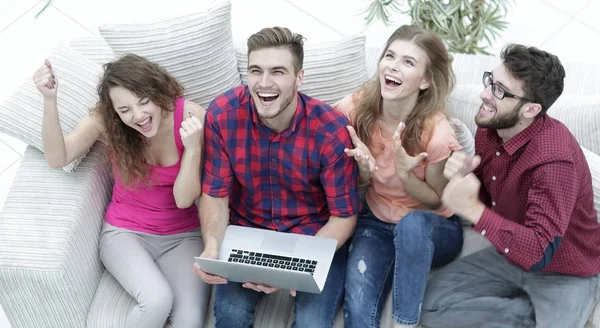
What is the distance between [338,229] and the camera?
8.24 feet

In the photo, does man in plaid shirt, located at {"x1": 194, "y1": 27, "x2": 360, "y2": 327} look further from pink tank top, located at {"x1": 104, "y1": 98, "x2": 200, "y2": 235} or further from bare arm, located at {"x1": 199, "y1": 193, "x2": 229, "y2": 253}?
pink tank top, located at {"x1": 104, "y1": 98, "x2": 200, "y2": 235}

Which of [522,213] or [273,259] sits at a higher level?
[522,213]

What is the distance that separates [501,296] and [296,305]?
63cm

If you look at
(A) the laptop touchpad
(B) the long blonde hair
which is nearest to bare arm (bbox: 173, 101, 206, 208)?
(A) the laptop touchpad

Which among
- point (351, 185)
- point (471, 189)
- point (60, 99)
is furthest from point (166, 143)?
point (471, 189)

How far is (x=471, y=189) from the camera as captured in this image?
2.23 meters

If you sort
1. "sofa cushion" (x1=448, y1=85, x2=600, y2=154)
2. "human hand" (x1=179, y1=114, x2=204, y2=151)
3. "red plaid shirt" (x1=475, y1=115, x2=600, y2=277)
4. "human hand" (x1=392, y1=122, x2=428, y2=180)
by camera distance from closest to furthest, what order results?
1. "red plaid shirt" (x1=475, y1=115, x2=600, y2=277)
2. "human hand" (x1=392, y1=122, x2=428, y2=180)
3. "human hand" (x1=179, y1=114, x2=204, y2=151)
4. "sofa cushion" (x1=448, y1=85, x2=600, y2=154)

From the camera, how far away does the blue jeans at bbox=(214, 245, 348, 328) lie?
2414 millimetres

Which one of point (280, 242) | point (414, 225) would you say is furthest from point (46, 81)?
point (414, 225)

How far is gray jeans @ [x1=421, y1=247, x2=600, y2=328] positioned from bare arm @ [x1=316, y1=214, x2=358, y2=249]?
306 millimetres

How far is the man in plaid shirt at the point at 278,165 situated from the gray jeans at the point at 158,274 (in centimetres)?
9

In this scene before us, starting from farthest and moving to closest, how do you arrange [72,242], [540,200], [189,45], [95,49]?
1. [95,49]
2. [189,45]
3. [72,242]
4. [540,200]

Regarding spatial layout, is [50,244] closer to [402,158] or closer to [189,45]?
[189,45]

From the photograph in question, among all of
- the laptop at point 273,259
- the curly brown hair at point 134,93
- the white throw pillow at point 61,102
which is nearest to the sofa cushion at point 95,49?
the white throw pillow at point 61,102
